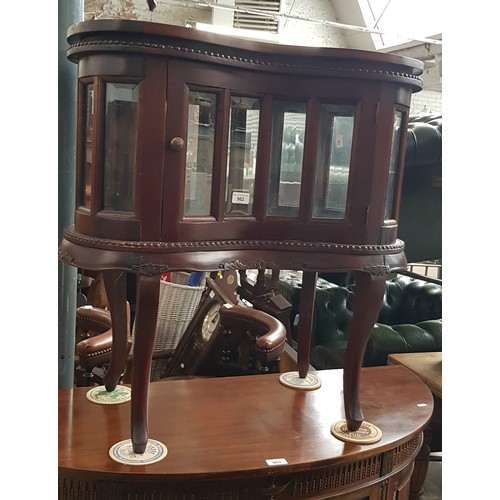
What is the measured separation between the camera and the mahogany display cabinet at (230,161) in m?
1.09

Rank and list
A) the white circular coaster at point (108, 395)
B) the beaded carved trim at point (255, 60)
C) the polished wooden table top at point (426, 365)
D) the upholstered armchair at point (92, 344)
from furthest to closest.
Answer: the polished wooden table top at point (426, 365), the upholstered armchair at point (92, 344), the white circular coaster at point (108, 395), the beaded carved trim at point (255, 60)

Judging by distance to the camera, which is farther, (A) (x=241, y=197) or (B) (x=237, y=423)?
(B) (x=237, y=423)

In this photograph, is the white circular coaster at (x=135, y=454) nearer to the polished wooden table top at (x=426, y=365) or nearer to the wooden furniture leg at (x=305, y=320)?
the wooden furniture leg at (x=305, y=320)

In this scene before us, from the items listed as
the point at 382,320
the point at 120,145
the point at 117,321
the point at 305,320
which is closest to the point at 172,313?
the point at 305,320

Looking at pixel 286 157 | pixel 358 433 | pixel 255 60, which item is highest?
pixel 255 60

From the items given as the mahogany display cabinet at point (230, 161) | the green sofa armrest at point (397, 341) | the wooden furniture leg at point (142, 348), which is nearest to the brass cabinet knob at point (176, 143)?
the mahogany display cabinet at point (230, 161)

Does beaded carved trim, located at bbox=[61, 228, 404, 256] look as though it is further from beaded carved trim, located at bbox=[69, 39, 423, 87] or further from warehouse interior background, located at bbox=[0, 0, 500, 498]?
warehouse interior background, located at bbox=[0, 0, 500, 498]

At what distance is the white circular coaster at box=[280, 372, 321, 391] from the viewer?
170 cm

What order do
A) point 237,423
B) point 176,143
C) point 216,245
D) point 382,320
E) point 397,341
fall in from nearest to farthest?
point 176,143 < point 216,245 < point 237,423 < point 397,341 < point 382,320

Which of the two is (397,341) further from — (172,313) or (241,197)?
(241,197)

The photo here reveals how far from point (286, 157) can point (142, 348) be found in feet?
1.84

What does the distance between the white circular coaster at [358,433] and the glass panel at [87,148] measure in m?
0.86
